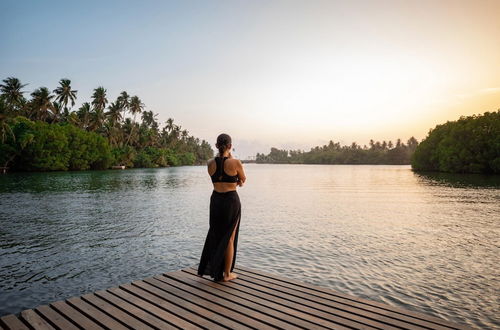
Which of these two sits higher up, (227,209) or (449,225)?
(227,209)

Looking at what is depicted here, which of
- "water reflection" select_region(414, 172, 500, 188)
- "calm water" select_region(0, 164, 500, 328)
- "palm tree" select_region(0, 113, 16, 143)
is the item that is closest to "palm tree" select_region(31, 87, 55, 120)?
"palm tree" select_region(0, 113, 16, 143)

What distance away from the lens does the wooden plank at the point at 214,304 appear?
4562mm

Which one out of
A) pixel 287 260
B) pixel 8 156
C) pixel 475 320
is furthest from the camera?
pixel 8 156

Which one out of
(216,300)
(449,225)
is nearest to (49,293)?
(216,300)

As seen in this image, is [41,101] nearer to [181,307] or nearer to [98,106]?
[98,106]

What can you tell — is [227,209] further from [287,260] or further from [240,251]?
[240,251]

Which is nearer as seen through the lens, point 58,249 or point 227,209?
point 227,209

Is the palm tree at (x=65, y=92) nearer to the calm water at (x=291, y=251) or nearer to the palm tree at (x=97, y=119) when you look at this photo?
the palm tree at (x=97, y=119)

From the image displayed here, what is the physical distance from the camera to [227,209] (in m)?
5.92

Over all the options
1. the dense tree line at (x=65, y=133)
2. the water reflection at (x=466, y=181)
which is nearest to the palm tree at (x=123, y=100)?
the dense tree line at (x=65, y=133)

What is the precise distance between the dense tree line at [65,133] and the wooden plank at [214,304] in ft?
216

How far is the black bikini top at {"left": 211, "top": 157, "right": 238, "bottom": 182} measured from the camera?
590 cm

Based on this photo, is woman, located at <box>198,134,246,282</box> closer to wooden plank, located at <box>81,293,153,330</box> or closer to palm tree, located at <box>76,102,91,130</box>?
wooden plank, located at <box>81,293,153,330</box>

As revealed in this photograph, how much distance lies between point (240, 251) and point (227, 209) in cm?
750
